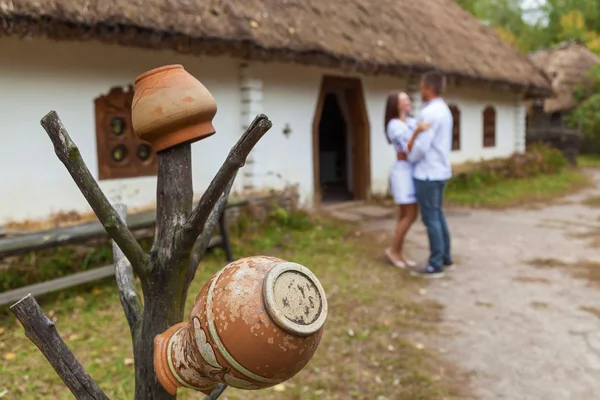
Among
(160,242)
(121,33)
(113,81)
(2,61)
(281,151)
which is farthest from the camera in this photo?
(281,151)

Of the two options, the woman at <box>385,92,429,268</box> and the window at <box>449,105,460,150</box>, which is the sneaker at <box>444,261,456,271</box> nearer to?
the woman at <box>385,92,429,268</box>

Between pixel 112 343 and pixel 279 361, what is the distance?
2.76 meters

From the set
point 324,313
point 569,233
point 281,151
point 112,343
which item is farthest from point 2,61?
point 569,233

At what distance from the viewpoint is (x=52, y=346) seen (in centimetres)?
142

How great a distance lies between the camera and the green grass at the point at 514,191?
367 inches

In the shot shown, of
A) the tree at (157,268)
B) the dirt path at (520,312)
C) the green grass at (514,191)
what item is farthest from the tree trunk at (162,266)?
the green grass at (514,191)

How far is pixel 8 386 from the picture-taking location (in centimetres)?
301

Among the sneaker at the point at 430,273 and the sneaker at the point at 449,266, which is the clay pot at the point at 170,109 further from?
the sneaker at the point at 449,266

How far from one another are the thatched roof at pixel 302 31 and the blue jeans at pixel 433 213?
270 centimetres

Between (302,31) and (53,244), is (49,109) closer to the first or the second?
(53,244)

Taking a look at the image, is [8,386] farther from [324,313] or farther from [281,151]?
[281,151]

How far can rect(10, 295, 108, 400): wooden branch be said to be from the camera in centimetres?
133

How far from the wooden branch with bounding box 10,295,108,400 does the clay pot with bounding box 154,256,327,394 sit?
391 mm

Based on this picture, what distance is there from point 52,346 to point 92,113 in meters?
4.46
